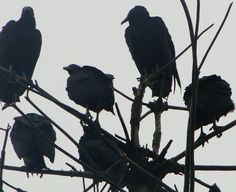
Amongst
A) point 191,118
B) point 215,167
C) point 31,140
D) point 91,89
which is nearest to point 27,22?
point 31,140

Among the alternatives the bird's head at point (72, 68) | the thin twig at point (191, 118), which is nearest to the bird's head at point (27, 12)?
the bird's head at point (72, 68)

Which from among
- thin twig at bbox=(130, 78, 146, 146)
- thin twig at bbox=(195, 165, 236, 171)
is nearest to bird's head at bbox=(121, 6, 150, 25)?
thin twig at bbox=(130, 78, 146, 146)

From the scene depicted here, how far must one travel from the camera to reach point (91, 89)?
5707 mm

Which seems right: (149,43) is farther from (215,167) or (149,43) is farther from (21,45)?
(215,167)

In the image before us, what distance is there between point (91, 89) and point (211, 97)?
49.6 inches

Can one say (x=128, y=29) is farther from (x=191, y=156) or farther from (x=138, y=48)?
(x=191, y=156)

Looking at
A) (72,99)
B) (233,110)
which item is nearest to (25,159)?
(72,99)

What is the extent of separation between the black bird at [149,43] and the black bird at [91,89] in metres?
1.03

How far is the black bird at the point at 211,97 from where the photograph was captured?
508cm

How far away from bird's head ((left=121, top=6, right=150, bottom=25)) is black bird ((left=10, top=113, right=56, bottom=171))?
201 cm

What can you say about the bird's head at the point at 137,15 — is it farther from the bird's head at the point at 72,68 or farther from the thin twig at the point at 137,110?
the thin twig at the point at 137,110

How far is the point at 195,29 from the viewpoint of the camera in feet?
7.59

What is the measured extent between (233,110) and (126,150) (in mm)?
2168

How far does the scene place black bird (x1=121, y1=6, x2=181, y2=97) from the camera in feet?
22.8
